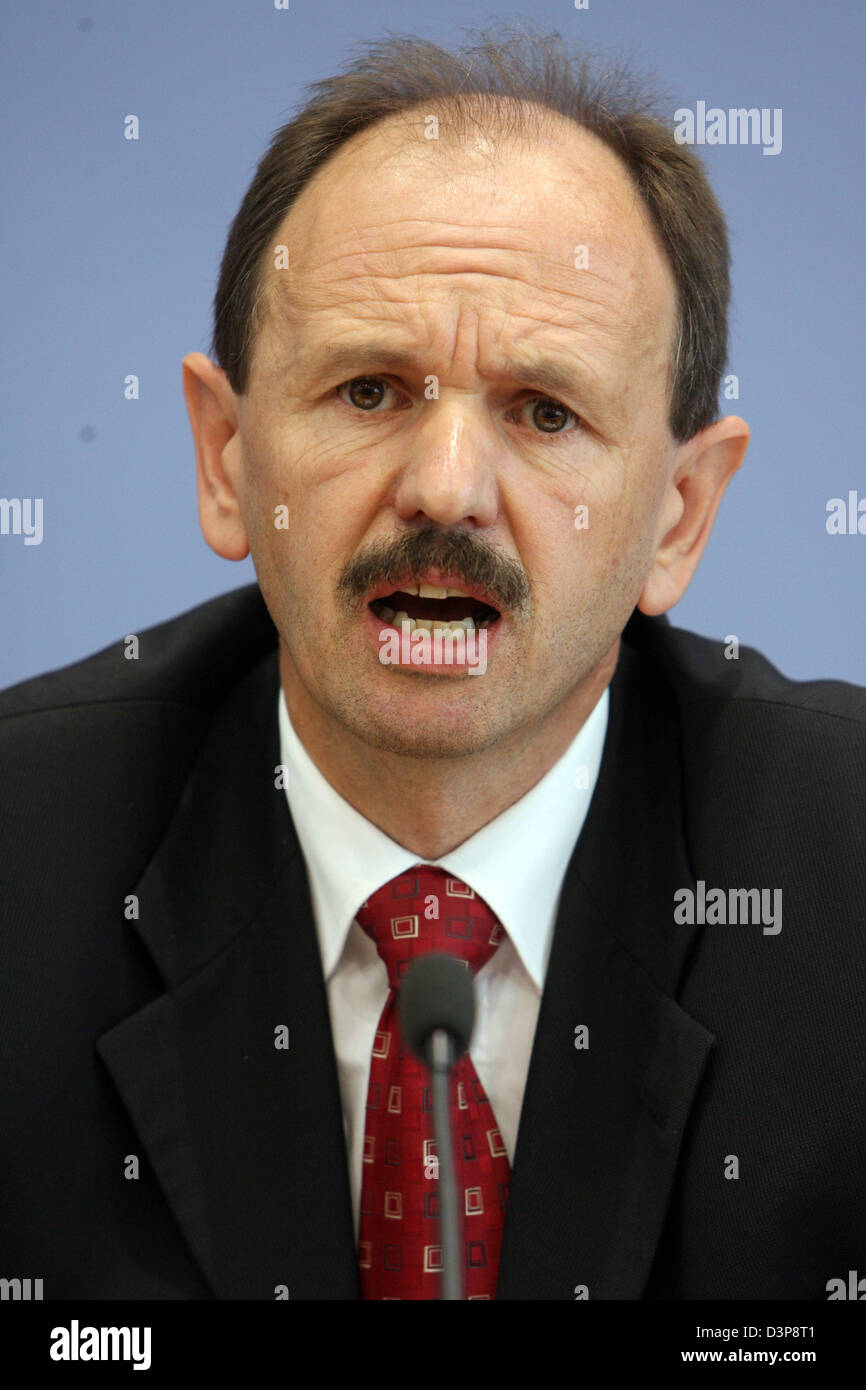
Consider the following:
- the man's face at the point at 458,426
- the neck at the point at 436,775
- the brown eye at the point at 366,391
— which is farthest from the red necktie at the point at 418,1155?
the brown eye at the point at 366,391

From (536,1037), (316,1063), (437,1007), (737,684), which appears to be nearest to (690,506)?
(737,684)

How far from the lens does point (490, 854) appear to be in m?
1.75

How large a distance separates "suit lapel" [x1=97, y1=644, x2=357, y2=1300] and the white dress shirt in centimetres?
4

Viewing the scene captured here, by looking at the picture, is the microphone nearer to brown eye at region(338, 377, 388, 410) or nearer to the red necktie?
the red necktie

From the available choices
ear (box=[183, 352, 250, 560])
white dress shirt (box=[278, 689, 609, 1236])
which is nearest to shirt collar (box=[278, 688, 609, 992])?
white dress shirt (box=[278, 689, 609, 1236])

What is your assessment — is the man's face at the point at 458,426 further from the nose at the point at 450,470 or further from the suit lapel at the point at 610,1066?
the suit lapel at the point at 610,1066

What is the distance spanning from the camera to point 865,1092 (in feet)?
5.29

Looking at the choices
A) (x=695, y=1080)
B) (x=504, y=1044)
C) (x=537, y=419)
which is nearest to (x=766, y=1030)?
(x=695, y=1080)

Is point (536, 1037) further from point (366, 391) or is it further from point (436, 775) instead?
point (366, 391)

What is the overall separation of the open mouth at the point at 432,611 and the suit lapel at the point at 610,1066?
35 cm

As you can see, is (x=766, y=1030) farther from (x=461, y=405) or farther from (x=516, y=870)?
(x=461, y=405)

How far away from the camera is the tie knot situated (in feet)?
5.53
